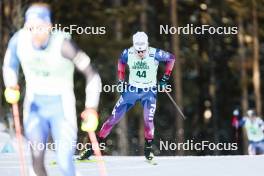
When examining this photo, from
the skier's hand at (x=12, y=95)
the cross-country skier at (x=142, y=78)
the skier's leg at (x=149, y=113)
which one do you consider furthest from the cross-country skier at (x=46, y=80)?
the skier's leg at (x=149, y=113)

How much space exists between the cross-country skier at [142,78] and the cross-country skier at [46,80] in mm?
2288

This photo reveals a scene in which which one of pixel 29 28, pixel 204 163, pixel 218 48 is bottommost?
pixel 204 163

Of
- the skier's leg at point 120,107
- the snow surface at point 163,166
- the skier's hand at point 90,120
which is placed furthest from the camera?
the skier's leg at point 120,107

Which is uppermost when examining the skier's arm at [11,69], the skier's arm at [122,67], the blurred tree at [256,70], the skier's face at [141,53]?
the blurred tree at [256,70]

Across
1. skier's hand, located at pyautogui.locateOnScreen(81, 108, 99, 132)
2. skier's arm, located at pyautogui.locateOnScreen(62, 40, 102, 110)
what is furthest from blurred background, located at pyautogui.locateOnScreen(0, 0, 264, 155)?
skier's hand, located at pyautogui.locateOnScreen(81, 108, 99, 132)

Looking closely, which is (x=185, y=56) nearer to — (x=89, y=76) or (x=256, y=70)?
(x=256, y=70)

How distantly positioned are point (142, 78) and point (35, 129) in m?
2.67

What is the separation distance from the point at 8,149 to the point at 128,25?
9.07 meters

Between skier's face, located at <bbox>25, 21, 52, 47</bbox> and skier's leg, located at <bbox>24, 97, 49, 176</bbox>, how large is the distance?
48 centimetres

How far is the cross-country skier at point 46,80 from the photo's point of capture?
15.9 ft

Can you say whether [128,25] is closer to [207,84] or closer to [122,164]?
[207,84]

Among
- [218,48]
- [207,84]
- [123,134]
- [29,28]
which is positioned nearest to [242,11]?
[218,48]

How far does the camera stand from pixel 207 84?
2244 centimetres

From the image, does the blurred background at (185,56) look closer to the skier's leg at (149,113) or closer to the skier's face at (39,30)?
the skier's leg at (149,113)
